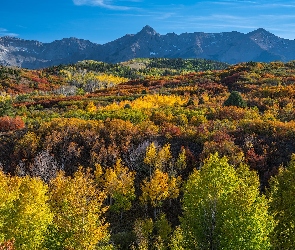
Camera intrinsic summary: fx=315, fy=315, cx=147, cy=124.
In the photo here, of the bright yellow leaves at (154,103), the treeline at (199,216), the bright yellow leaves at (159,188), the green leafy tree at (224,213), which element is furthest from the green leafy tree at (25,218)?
the bright yellow leaves at (154,103)

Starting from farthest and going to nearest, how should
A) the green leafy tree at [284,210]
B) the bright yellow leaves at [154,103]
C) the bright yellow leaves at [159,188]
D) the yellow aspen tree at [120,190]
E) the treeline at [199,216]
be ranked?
the bright yellow leaves at [154,103] → the yellow aspen tree at [120,190] → the bright yellow leaves at [159,188] → the green leafy tree at [284,210] → the treeline at [199,216]

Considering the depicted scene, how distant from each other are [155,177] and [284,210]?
18.9 metres

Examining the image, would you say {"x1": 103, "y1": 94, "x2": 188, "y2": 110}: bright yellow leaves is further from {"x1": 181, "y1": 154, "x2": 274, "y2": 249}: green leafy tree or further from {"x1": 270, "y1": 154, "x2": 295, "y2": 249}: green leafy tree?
{"x1": 270, "y1": 154, "x2": 295, "y2": 249}: green leafy tree

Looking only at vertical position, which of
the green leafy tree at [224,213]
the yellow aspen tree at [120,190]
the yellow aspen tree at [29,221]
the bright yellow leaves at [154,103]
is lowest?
the yellow aspen tree at [120,190]

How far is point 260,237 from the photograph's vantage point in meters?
21.8

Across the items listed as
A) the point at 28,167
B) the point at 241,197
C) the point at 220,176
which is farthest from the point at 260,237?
the point at 28,167

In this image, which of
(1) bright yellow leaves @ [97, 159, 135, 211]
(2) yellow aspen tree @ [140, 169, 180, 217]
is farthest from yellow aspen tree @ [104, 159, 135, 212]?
(2) yellow aspen tree @ [140, 169, 180, 217]

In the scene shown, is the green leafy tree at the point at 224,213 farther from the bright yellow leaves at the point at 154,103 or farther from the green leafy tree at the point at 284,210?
the bright yellow leaves at the point at 154,103

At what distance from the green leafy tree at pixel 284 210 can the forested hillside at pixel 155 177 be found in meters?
0.10

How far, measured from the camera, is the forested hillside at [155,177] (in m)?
25.6

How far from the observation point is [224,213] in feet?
81.4

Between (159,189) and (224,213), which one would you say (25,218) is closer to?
(224,213)

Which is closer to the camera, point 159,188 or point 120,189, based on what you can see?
point 159,188

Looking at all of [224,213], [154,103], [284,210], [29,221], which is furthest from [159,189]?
[154,103]
